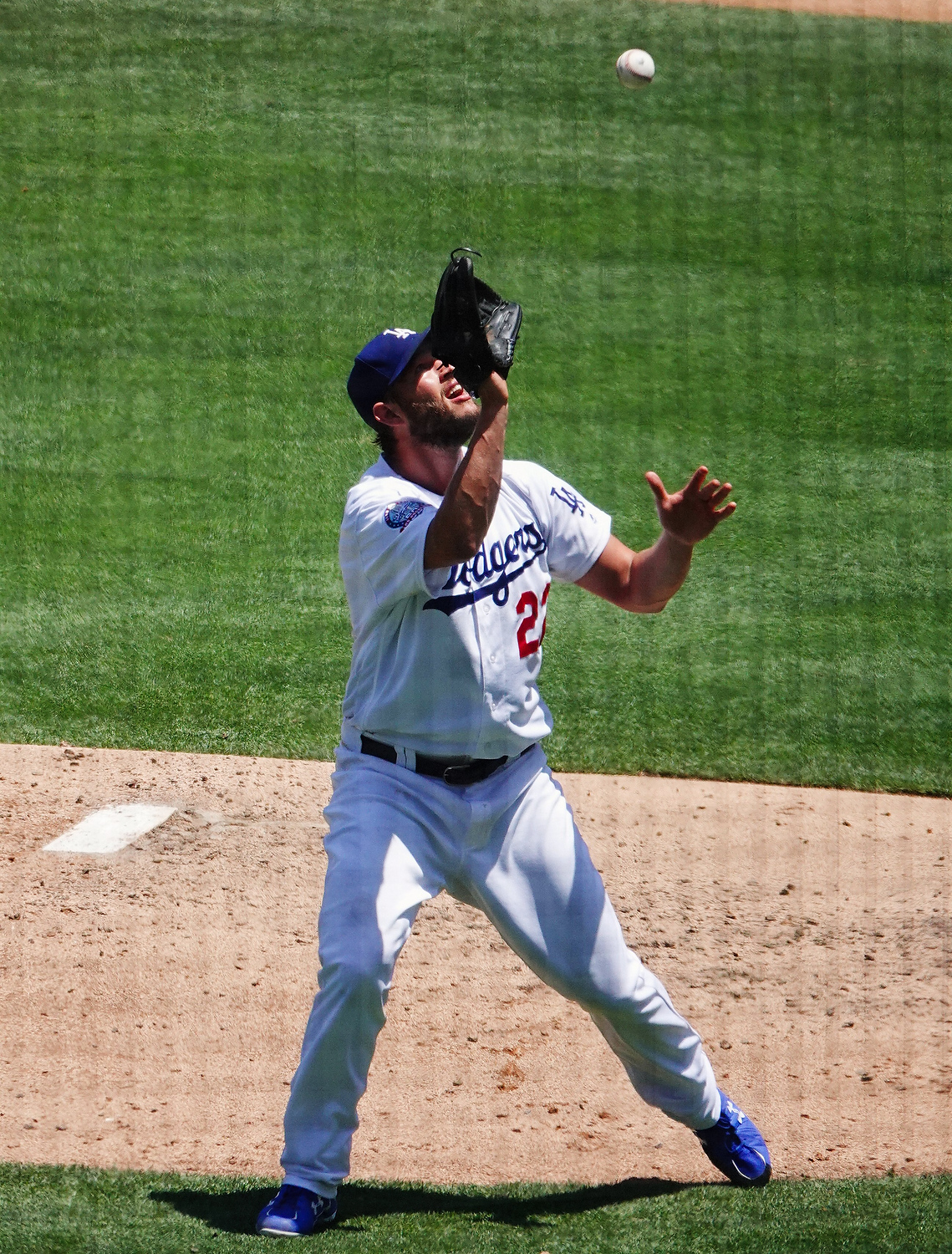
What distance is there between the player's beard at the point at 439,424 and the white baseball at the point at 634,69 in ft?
17.5

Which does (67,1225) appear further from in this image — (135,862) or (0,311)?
(0,311)

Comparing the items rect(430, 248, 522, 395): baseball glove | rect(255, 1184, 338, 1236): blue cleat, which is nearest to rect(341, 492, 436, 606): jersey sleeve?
rect(430, 248, 522, 395): baseball glove

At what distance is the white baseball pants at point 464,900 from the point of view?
9.12 feet

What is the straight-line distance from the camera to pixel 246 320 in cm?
986

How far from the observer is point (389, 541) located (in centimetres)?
289

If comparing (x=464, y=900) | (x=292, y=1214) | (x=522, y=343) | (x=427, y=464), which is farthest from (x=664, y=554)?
(x=522, y=343)

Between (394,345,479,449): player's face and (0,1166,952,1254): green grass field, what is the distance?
5.40 feet

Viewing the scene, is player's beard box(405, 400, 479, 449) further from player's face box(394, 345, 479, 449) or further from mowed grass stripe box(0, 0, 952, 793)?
mowed grass stripe box(0, 0, 952, 793)

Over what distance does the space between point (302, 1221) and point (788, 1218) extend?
3.30ft

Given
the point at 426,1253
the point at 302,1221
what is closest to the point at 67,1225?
the point at 302,1221

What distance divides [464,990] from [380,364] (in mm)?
1994

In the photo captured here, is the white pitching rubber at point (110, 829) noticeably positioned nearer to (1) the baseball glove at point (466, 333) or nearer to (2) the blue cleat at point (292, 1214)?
(2) the blue cleat at point (292, 1214)

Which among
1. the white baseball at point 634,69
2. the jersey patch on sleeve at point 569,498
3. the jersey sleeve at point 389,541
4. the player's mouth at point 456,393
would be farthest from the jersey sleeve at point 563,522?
the white baseball at point 634,69

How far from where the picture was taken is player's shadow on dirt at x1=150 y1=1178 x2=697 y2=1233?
3008mm
